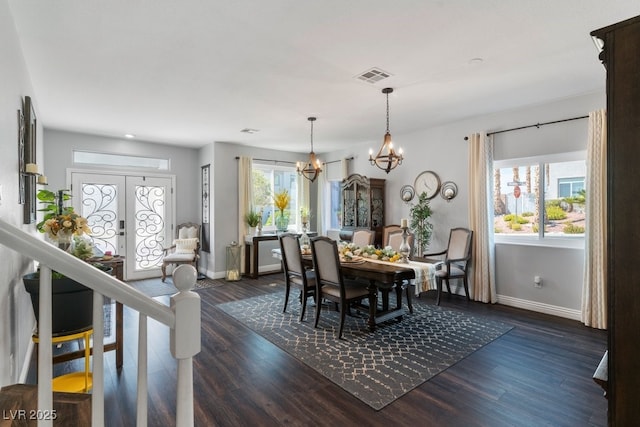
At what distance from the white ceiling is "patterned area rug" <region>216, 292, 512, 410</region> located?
263 centimetres

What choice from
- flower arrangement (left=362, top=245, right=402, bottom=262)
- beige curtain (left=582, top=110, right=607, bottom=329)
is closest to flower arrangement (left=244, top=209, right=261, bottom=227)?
flower arrangement (left=362, top=245, right=402, bottom=262)

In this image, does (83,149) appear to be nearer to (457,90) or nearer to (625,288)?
(457,90)

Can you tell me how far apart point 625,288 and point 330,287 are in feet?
8.70

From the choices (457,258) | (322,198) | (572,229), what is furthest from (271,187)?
(572,229)

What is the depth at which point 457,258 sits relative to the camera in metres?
4.67

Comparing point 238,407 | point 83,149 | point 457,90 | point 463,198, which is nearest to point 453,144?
point 463,198

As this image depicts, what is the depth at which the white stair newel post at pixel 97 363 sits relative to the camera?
901 millimetres

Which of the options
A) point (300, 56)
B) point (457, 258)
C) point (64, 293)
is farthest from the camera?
point (457, 258)

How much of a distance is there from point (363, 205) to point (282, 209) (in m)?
1.92

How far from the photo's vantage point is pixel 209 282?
5.95 metres

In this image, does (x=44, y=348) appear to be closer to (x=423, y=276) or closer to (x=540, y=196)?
(x=423, y=276)

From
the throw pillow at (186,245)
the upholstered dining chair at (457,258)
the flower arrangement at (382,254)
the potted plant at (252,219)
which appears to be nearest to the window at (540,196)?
the upholstered dining chair at (457,258)

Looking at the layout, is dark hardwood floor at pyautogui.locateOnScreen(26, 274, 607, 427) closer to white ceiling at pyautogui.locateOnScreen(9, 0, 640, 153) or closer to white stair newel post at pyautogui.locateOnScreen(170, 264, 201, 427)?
white stair newel post at pyautogui.locateOnScreen(170, 264, 201, 427)

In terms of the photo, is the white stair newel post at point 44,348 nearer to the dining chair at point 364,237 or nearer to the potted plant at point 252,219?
the dining chair at point 364,237
